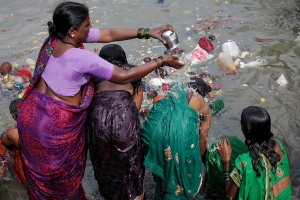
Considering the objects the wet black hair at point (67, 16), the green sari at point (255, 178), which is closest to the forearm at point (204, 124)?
the green sari at point (255, 178)

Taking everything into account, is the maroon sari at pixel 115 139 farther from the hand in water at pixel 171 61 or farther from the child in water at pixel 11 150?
the child in water at pixel 11 150

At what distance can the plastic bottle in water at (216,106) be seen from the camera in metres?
4.54

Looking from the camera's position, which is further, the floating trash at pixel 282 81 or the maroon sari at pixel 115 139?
the floating trash at pixel 282 81

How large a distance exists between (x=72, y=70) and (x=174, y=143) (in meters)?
0.93

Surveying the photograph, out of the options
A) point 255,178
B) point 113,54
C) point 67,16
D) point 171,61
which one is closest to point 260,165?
point 255,178

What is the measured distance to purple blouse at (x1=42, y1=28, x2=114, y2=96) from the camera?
2494 millimetres

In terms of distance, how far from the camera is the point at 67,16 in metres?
2.43

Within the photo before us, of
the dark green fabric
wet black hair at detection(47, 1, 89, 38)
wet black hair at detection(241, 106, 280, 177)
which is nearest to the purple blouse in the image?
wet black hair at detection(47, 1, 89, 38)

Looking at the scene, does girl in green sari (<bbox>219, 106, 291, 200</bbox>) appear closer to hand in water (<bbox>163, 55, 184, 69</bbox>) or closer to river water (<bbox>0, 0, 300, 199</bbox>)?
hand in water (<bbox>163, 55, 184, 69</bbox>)

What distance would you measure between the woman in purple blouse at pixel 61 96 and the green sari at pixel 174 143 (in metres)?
0.33

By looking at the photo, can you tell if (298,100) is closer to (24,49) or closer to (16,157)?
(16,157)

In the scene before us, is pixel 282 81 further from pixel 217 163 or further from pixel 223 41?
pixel 217 163

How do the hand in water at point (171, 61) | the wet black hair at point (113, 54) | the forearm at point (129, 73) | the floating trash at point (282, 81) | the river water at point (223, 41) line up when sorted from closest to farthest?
A: 1. the forearm at point (129, 73)
2. the hand in water at point (171, 61)
3. the wet black hair at point (113, 54)
4. the river water at point (223, 41)
5. the floating trash at point (282, 81)

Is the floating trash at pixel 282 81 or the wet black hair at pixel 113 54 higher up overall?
the wet black hair at pixel 113 54
